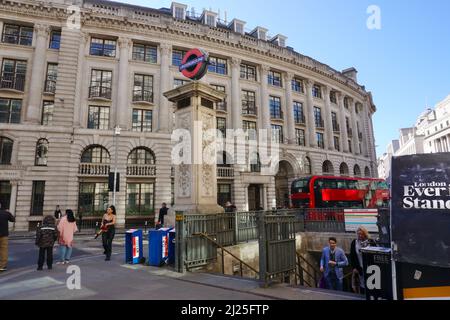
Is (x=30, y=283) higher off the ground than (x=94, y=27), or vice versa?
(x=94, y=27)

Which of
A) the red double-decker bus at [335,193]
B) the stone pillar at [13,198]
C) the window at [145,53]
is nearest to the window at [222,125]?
the window at [145,53]

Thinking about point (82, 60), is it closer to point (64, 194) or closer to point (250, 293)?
point (64, 194)

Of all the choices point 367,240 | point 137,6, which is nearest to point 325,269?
point 367,240

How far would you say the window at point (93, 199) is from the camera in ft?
79.7

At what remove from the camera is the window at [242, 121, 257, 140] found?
105 ft

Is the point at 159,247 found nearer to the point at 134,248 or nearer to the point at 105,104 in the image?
the point at 134,248

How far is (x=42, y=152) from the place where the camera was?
23.9m

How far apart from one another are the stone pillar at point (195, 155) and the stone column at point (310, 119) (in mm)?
28822

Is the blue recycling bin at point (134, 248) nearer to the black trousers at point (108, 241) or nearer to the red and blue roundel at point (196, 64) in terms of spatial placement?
the black trousers at point (108, 241)

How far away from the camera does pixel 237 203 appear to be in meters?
29.5

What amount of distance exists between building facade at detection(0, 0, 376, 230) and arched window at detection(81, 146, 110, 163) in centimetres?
9

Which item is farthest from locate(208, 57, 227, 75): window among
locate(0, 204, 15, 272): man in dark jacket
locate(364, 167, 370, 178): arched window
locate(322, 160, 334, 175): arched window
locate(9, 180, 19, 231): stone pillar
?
locate(364, 167, 370, 178): arched window

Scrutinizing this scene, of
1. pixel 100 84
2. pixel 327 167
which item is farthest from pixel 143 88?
pixel 327 167
